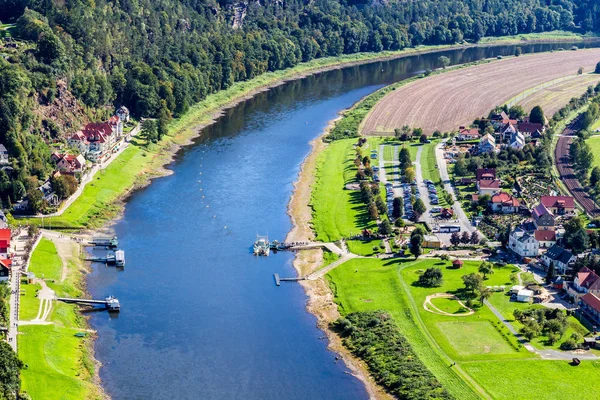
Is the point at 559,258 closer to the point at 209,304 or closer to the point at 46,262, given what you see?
the point at 209,304

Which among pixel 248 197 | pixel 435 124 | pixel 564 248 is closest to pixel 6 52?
pixel 248 197

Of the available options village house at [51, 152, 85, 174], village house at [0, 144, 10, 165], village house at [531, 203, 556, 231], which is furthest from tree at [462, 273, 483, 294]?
village house at [0, 144, 10, 165]

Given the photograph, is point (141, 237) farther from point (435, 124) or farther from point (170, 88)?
point (435, 124)

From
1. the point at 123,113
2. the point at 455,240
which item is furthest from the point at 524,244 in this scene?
the point at 123,113

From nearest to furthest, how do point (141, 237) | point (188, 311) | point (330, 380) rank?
point (330, 380)
point (188, 311)
point (141, 237)

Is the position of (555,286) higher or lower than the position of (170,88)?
lower

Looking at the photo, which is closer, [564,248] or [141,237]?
[564,248]

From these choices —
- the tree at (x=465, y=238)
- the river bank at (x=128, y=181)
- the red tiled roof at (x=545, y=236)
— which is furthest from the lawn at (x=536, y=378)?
the tree at (x=465, y=238)
